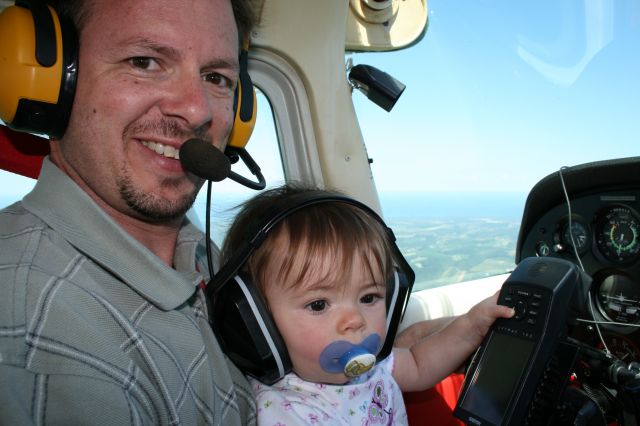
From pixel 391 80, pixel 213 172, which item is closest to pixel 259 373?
pixel 213 172

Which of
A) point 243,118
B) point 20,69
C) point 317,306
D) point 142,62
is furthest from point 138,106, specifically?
point 317,306

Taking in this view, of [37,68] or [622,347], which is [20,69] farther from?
[622,347]

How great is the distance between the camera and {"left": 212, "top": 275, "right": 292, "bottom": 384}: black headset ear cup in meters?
1.02

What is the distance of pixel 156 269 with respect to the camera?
99 centimetres

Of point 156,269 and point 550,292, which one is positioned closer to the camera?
point 156,269

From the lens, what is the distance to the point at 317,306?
1.09 meters

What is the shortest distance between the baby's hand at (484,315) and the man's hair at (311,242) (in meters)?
0.27

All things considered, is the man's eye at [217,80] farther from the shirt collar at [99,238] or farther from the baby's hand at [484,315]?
the baby's hand at [484,315]

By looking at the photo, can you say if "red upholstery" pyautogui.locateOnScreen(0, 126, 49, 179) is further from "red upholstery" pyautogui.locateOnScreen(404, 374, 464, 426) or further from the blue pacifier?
"red upholstery" pyautogui.locateOnScreen(404, 374, 464, 426)

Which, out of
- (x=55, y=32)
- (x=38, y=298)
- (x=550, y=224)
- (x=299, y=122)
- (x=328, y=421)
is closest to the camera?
(x=38, y=298)

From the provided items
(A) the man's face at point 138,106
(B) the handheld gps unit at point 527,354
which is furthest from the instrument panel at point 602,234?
(A) the man's face at point 138,106

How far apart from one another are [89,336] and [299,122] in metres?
1.54

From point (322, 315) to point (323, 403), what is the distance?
22 cm

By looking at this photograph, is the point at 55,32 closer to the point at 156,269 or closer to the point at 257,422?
the point at 156,269
